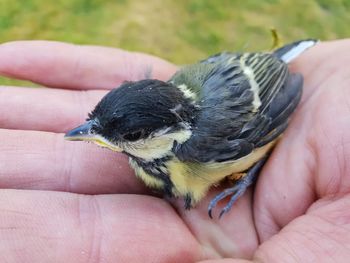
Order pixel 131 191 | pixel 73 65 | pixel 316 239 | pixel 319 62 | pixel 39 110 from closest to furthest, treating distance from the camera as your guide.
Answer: pixel 316 239
pixel 131 191
pixel 39 110
pixel 319 62
pixel 73 65

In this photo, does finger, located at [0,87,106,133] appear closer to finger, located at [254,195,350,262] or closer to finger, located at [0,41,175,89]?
finger, located at [0,41,175,89]

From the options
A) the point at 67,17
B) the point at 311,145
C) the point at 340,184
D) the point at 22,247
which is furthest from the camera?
the point at 67,17

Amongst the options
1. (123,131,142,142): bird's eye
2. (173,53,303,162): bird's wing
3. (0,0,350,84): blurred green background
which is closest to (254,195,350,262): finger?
(173,53,303,162): bird's wing

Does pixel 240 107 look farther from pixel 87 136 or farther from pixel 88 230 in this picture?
pixel 88 230

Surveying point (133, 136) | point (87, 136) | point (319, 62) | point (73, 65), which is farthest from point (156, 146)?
point (319, 62)

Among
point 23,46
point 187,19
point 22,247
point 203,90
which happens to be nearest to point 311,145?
point 203,90

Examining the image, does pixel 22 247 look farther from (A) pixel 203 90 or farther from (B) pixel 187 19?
(B) pixel 187 19
